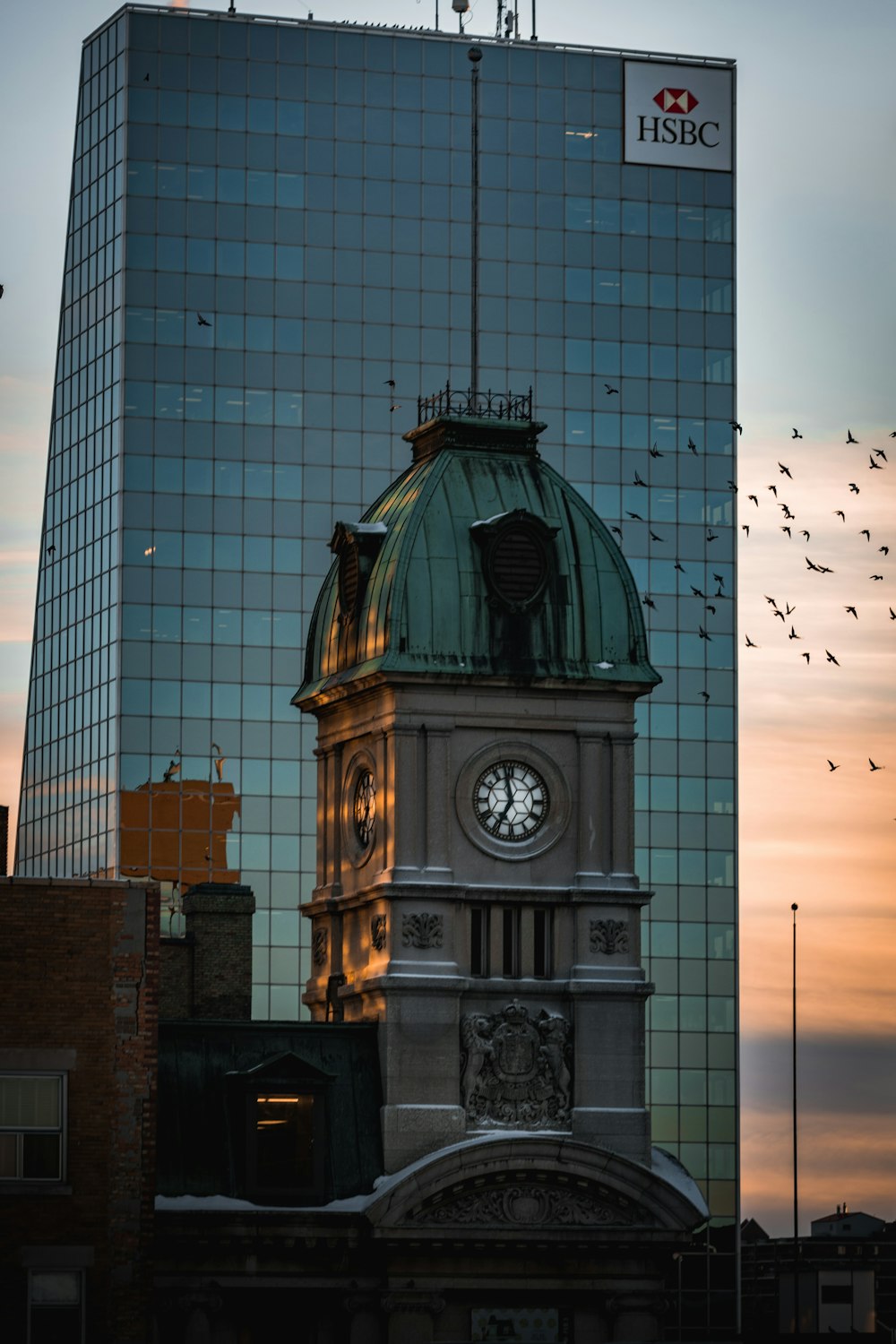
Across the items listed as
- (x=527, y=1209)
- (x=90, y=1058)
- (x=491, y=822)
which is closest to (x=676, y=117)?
(x=491, y=822)

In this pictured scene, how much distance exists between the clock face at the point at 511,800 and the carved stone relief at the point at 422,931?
2724 mm

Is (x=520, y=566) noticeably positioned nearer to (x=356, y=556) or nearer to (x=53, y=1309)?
(x=356, y=556)

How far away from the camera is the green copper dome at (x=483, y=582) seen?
84062mm

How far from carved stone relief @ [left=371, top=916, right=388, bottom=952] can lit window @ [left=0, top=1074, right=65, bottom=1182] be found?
11.8m

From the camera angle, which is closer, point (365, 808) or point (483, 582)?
point (483, 582)

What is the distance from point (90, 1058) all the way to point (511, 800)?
14.6 meters

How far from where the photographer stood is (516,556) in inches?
3346

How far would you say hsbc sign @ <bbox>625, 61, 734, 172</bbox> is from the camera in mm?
174500

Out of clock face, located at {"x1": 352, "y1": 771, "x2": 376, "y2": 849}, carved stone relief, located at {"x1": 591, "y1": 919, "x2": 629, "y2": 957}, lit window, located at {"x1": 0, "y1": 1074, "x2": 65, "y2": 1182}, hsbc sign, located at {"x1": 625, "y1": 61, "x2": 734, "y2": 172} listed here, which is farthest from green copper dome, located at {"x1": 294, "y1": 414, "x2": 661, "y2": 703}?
hsbc sign, located at {"x1": 625, "y1": 61, "x2": 734, "y2": 172}

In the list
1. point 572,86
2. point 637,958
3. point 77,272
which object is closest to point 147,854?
point 77,272

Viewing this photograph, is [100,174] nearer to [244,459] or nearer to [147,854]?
[244,459]

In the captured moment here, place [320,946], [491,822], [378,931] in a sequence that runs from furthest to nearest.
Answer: [320,946] < [491,822] < [378,931]

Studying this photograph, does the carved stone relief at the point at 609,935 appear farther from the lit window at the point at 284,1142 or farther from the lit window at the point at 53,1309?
the lit window at the point at 53,1309

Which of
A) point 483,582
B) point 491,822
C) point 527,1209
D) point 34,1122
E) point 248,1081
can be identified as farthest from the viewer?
point 483,582
